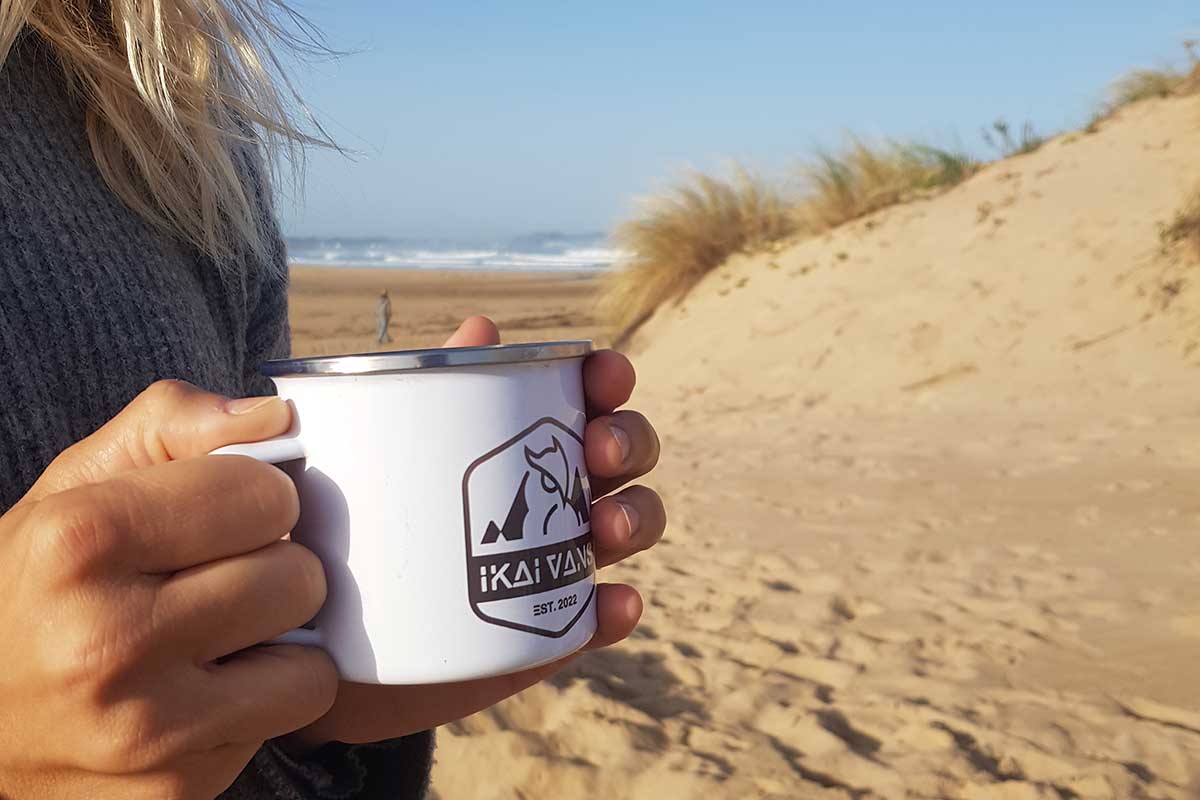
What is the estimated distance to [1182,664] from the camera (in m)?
2.71

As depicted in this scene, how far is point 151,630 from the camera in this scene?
0.63 metres

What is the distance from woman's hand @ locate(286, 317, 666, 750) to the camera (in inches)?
36.7

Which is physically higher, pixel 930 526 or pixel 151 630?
pixel 151 630

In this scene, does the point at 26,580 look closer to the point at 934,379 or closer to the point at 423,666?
the point at 423,666

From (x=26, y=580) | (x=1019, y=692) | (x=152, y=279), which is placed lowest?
(x=1019, y=692)

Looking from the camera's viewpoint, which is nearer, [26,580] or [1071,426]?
[26,580]

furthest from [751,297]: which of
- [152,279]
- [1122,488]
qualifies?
[152,279]

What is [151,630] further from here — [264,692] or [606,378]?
[606,378]

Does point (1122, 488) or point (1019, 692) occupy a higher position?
point (1122, 488)

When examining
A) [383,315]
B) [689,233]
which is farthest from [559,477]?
[383,315]

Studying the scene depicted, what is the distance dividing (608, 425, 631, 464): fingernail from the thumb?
0.93 feet

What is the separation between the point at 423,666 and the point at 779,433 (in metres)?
5.29

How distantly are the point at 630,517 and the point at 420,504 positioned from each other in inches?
9.2

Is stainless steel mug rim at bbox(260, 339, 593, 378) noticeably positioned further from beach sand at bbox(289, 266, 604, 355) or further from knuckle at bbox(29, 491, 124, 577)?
beach sand at bbox(289, 266, 604, 355)
